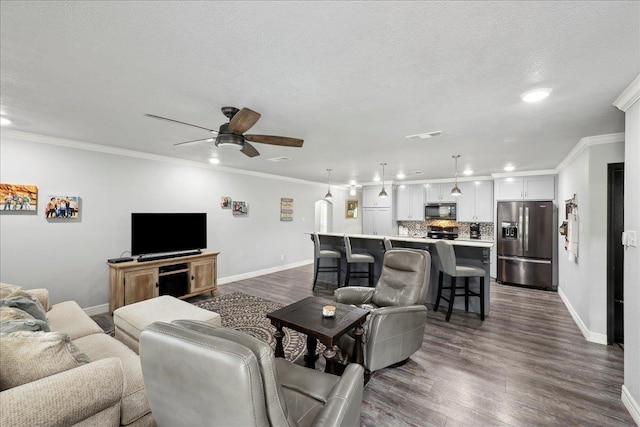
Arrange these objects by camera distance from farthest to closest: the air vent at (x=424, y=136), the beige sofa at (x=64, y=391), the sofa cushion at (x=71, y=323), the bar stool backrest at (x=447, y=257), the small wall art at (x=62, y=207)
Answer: the bar stool backrest at (x=447, y=257) → the small wall art at (x=62, y=207) → the air vent at (x=424, y=136) → the sofa cushion at (x=71, y=323) → the beige sofa at (x=64, y=391)

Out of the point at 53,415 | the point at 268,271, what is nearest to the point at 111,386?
the point at 53,415

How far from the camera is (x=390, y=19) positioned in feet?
4.41

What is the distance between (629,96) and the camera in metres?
2.08

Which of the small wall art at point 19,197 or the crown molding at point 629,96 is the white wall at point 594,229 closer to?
the crown molding at point 629,96

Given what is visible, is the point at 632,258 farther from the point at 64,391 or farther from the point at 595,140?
the point at 64,391

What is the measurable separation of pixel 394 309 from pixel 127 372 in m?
2.01

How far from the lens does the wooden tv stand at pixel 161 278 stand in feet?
12.6

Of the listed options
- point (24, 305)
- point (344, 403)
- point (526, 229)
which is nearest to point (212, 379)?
point (344, 403)

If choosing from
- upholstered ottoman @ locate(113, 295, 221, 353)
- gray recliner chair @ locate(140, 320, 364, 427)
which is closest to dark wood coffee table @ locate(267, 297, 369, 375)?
upholstered ottoman @ locate(113, 295, 221, 353)

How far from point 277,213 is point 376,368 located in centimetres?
497

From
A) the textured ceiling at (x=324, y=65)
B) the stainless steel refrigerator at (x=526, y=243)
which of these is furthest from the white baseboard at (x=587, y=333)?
the textured ceiling at (x=324, y=65)

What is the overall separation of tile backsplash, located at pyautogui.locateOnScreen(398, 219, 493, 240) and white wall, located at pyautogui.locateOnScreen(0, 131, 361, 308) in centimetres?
448

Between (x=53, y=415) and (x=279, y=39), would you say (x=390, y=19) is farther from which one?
(x=53, y=415)

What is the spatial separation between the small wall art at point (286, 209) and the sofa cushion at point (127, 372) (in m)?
4.95
